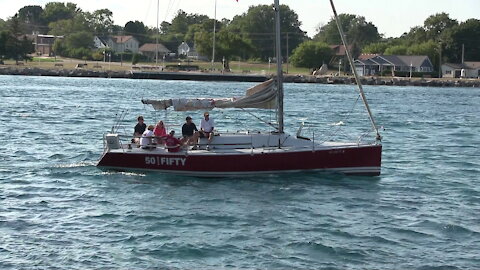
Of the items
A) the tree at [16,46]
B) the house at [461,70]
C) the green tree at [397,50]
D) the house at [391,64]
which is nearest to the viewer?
the tree at [16,46]

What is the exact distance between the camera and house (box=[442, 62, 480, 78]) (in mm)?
165000

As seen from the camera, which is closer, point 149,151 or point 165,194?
point 165,194

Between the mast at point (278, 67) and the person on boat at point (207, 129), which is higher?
the mast at point (278, 67)

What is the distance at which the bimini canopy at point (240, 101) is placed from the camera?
30734 millimetres

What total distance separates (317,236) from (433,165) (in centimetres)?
1515

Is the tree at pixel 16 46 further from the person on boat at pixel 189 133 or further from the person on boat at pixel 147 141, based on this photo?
the person on boat at pixel 189 133

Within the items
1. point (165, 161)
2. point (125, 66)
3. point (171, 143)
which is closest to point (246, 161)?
point (171, 143)

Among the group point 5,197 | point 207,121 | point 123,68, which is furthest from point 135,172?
point 123,68

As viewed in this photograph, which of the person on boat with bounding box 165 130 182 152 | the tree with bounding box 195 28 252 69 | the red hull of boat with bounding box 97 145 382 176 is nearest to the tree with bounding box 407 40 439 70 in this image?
the tree with bounding box 195 28 252 69

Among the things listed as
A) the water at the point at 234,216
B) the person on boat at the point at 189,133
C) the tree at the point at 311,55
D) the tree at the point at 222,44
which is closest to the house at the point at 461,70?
the tree at the point at 311,55

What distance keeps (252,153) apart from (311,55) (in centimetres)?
13838

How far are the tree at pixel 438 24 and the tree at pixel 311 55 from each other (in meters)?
35.3

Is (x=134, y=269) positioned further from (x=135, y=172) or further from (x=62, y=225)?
(x=135, y=172)

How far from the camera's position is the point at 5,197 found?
26609 millimetres
